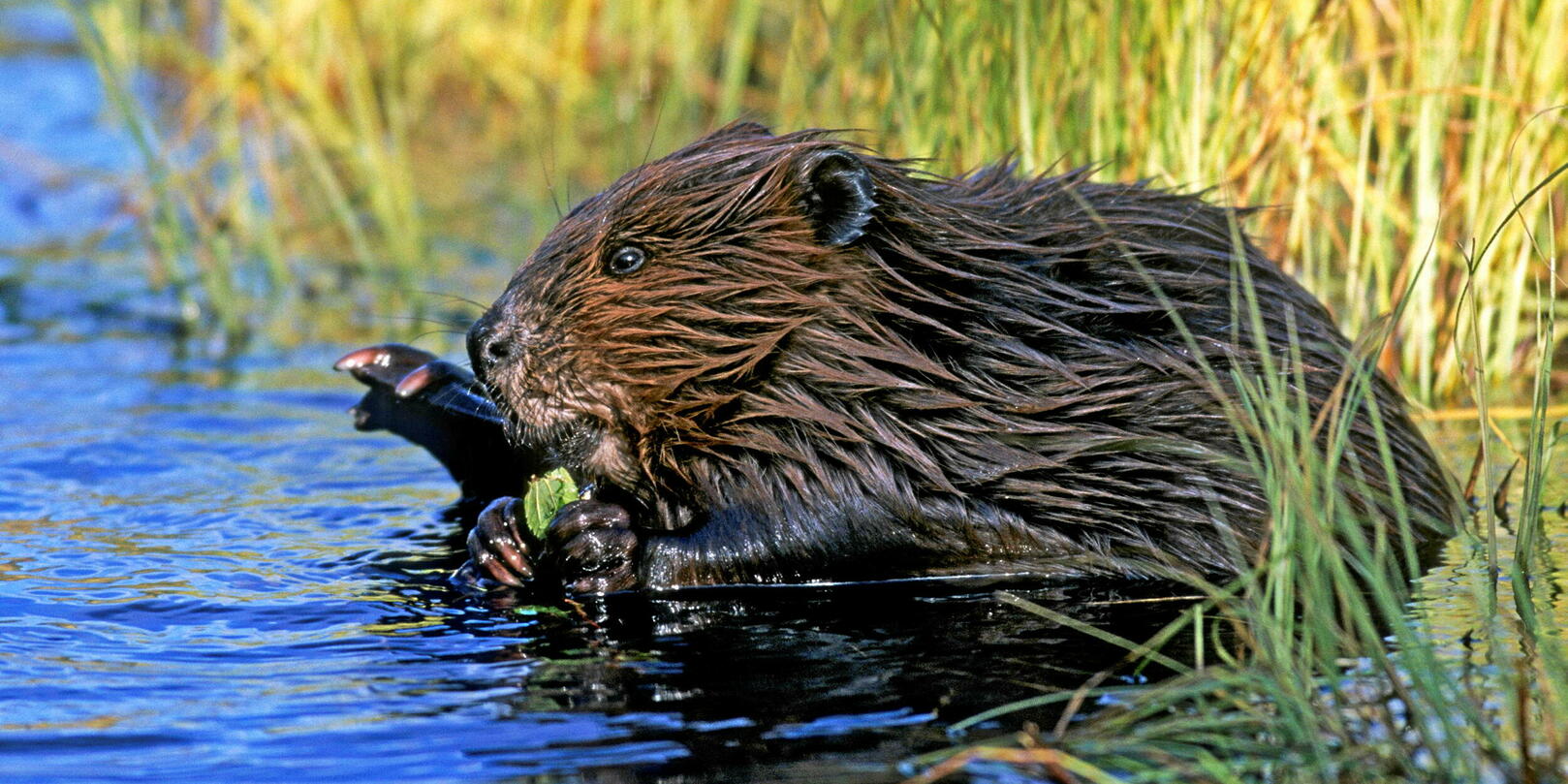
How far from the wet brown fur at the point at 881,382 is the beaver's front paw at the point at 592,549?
0.16 ft

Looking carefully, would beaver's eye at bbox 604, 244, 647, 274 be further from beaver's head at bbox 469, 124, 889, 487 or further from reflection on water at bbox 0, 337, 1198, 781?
reflection on water at bbox 0, 337, 1198, 781

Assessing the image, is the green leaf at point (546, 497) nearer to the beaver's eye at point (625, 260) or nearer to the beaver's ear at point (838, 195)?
the beaver's eye at point (625, 260)

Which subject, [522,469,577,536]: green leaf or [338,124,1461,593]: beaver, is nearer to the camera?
[338,124,1461,593]: beaver

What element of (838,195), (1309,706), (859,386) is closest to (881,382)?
(859,386)

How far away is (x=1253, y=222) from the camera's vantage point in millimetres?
5160

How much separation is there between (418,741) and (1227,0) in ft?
10.2

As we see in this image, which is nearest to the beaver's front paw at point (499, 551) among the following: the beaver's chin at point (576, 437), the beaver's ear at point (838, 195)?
the beaver's chin at point (576, 437)

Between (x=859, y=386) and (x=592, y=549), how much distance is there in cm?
61

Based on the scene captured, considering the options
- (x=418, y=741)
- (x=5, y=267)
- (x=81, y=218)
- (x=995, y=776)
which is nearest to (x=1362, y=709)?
(x=995, y=776)

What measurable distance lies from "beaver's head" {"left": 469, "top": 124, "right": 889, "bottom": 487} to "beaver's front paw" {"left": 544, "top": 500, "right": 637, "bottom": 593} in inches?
5.4

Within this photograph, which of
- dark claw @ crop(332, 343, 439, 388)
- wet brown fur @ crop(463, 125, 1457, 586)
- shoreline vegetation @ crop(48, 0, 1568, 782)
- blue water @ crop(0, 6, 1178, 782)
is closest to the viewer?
shoreline vegetation @ crop(48, 0, 1568, 782)

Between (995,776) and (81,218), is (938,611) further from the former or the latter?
(81,218)

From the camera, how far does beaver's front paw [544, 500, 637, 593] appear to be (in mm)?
3582

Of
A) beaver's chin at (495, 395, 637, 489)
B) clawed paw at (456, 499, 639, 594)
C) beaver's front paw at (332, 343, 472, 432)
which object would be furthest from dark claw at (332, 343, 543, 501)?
clawed paw at (456, 499, 639, 594)
